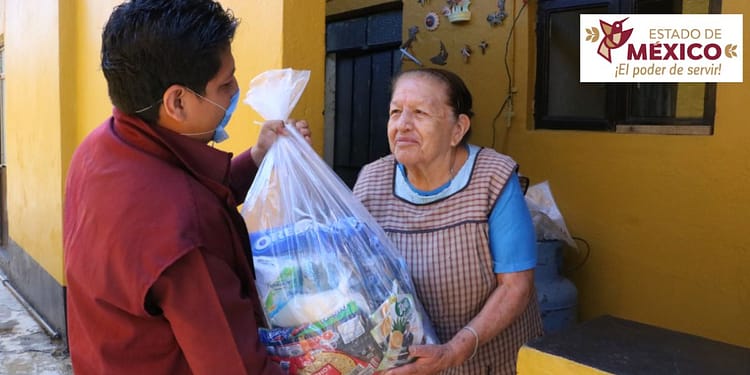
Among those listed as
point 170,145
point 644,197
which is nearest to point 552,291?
point 644,197

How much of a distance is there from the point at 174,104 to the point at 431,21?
3.61 metres

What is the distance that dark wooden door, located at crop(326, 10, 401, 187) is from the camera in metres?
5.41

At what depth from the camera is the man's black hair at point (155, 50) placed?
1.27 metres

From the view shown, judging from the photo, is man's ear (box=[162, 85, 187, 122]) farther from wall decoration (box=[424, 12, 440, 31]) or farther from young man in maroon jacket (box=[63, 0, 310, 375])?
wall decoration (box=[424, 12, 440, 31])

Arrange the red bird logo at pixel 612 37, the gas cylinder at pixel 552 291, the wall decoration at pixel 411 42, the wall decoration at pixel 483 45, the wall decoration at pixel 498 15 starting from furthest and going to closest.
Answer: the wall decoration at pixel 411 42 < the wall decoration at pixel 483 45 < the wall decoration at pixel 498 15 < the red bird logo at pixel 612 37 < the gas cylinder at pixel 552 291

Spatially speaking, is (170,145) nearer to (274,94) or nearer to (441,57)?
(274,94)

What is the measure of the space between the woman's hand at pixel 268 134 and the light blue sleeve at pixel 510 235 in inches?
22.9

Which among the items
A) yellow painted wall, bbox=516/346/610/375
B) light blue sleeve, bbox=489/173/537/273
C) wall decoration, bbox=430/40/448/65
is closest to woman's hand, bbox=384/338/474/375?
yellow painted wall, bbox=516/346/610/375

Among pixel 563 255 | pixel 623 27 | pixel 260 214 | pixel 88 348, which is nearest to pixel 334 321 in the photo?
pixel 260 214

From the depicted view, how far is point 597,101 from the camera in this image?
3.93 metres

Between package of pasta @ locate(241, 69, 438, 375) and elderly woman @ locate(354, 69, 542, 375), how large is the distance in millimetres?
254

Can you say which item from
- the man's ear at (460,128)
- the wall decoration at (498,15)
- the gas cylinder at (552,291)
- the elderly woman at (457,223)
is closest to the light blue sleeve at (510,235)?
the elderly woman at (457,223)

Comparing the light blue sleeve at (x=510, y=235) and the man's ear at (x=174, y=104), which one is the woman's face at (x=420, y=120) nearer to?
the light blue sleeve at (x=510, y=235)

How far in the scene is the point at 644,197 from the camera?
142 inches
